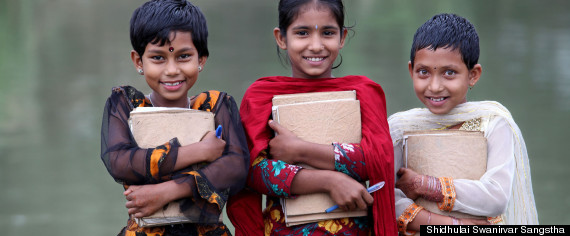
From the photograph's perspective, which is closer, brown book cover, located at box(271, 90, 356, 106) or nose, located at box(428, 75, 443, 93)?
brown book cover, located at box(271, 90, 356, 106)

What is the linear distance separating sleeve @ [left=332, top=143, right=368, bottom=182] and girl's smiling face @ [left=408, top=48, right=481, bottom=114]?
411 millimetres

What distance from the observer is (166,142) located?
217cm

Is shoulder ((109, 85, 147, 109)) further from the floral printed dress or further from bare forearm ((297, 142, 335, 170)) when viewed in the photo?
bare forearm ((297, 142, 335, 170))

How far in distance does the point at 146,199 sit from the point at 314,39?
2.79 feet

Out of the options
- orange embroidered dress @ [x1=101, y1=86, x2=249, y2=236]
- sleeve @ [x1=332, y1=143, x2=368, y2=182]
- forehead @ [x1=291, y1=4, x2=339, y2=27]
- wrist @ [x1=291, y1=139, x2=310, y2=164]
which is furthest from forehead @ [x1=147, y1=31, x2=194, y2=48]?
sleeve @ [x1=332, y1=143, x2=368, y2=182]

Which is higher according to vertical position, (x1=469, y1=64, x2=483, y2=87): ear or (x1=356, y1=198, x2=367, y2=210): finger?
(x1=469, y1=64, x2=483, y2=87): ear

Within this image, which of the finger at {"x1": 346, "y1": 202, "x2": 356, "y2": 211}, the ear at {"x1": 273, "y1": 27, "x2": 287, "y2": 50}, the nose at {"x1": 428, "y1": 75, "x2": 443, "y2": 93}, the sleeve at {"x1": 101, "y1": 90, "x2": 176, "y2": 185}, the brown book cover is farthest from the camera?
the ear at {"x1": 273, "y1": 27, "x2": 287, "y2": 50}

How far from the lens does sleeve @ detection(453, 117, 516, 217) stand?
2.30m

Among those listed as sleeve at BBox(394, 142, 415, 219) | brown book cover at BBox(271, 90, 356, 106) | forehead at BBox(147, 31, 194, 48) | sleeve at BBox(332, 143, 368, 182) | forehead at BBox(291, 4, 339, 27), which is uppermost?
forehead at BBox(291, 4, 339, 27)

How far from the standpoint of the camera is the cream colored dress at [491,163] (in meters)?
2.31

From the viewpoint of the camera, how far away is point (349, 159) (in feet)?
7.32

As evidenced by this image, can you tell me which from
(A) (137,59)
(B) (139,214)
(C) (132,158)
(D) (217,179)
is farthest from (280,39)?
(B) (139,214)

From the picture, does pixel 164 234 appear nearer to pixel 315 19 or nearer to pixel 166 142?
pixel 166 142

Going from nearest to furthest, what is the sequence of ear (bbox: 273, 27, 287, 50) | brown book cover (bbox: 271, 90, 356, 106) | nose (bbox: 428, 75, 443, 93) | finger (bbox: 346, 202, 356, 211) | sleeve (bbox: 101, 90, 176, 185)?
sleeve (bbox: 101, 90, 176, 185), finger (bbox: 346, 202, 356, 211), brown book cover (bbox: 271, 90, 356, 106), nose (bbox: 428, 75, 443, 93), ear (bbox: 273, 27, 287, 50)
